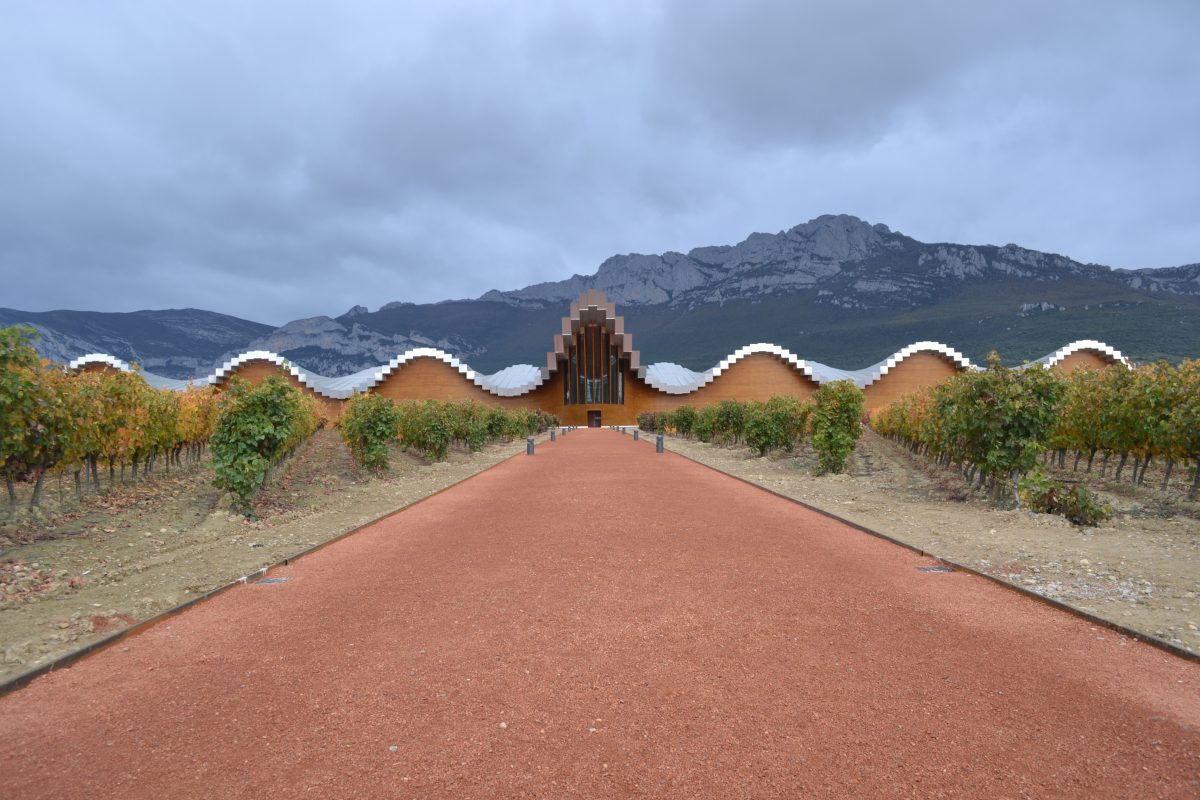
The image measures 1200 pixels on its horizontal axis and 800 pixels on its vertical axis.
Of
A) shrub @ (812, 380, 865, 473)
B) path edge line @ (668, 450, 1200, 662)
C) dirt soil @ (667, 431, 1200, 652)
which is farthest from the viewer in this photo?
shrub @ (812, 380, 865, 473)

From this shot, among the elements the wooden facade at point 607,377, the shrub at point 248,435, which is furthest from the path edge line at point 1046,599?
the wooden facade at point 607,377

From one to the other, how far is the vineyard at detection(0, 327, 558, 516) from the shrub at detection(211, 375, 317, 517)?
0.02 metres

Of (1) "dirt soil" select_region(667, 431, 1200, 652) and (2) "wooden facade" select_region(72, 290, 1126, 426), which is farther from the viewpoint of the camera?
(2) "wooden facade" select_region(72, 290, 1126, 426)

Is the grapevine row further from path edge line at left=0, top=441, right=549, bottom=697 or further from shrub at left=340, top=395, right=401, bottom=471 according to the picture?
shrub at left=340, top=395, right=401, bottom=471

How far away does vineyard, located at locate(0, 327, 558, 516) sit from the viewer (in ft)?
26.3

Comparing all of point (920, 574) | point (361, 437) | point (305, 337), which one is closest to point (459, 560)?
point (920, 574)

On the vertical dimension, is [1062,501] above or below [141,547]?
above

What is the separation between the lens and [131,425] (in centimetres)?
1192

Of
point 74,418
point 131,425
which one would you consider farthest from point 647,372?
point 74,418

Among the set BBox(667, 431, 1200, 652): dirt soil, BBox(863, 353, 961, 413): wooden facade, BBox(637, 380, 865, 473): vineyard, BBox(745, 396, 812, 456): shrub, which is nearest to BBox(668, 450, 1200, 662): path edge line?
BBox(667, 431, 1200, 652): dirt soil

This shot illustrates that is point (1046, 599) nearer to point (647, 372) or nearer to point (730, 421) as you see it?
point (730, 421)

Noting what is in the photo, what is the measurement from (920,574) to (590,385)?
186 ft

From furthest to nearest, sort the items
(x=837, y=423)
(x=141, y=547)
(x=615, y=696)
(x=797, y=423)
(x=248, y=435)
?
(x=797, y=423)
(x=837, y=423)
(x=248, y=435)
(x=141, y=547)
(x=615, y=696)

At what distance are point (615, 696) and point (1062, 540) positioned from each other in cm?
771
